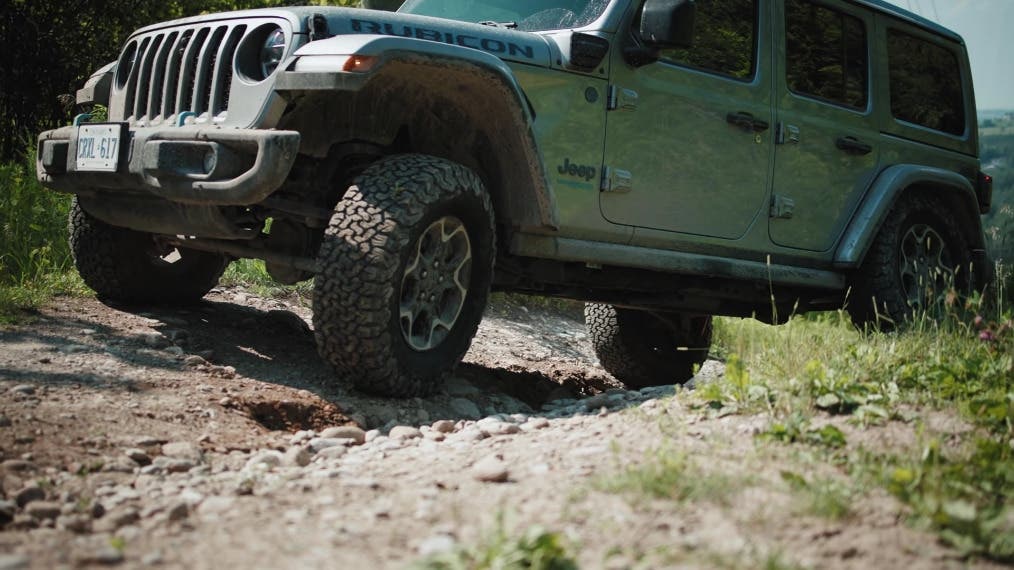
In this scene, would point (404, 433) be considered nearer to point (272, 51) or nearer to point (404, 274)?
point (404, 274)

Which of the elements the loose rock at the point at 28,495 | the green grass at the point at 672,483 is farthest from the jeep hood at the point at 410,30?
the green grass at the point at 672,483

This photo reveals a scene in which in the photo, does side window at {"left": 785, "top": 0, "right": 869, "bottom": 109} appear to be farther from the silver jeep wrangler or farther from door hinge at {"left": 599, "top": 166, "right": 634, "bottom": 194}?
door hinge at {"left": 599, "top": 166, "right": 634, "bottom": 194}

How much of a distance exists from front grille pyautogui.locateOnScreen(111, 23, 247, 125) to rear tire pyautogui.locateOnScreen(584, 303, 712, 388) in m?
3.07

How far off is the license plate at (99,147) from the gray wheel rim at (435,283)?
116 cm

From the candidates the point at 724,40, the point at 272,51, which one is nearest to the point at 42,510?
the point at 272,51

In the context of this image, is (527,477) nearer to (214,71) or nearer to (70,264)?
(214,71)

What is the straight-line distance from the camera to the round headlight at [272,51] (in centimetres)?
386

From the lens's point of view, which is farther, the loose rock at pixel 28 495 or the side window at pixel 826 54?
the side window at pixel 826 54

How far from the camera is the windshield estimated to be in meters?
4.50

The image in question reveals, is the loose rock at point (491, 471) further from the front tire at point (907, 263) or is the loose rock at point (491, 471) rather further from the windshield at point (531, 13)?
the front tire at point (907, 263)

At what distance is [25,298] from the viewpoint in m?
4.87

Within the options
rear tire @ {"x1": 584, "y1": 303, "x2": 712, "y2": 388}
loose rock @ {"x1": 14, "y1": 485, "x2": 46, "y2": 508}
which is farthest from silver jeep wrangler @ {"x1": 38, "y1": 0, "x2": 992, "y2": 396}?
loose rock @ {"x1": 14, "y1": 485, "x2": 46, "y2": 508}

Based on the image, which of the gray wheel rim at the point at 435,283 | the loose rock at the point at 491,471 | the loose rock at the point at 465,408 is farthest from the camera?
the loose rock at the point at 465,408

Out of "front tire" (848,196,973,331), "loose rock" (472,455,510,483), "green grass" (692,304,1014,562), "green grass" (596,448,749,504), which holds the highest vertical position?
"front tire" (848,196,973,331)
